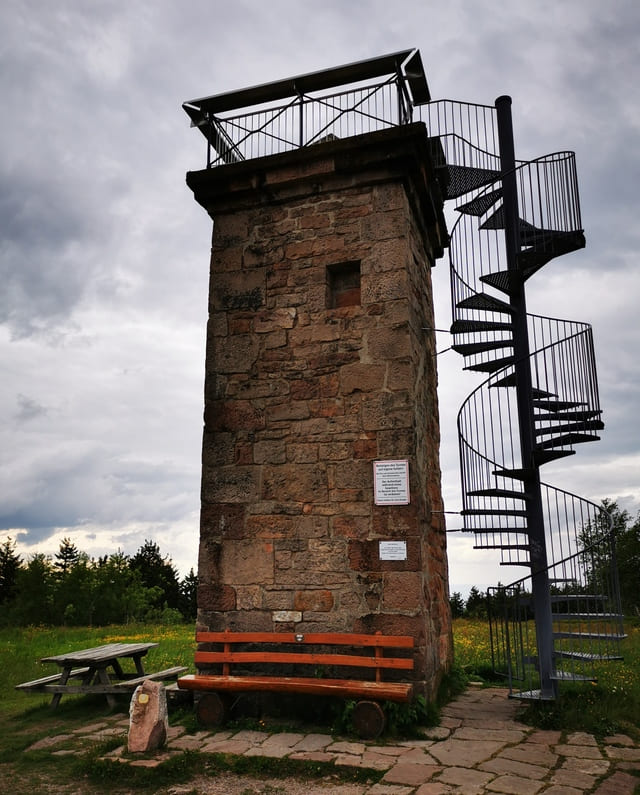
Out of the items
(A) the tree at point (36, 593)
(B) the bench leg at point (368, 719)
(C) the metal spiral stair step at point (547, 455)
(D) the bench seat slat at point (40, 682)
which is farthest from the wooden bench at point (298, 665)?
(A) the tree at point (36, 593)

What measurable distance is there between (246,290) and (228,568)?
2752mm

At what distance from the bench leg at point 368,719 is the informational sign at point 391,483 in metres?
1.62

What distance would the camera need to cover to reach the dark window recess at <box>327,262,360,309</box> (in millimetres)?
6535

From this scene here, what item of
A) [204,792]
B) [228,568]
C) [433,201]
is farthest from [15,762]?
[433,201]

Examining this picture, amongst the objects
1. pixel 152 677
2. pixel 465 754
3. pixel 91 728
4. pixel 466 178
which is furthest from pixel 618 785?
pixel 466 178

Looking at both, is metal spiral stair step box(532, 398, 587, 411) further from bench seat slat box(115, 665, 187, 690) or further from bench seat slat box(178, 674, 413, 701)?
bench seat slat box(115, 665, 187, 690)

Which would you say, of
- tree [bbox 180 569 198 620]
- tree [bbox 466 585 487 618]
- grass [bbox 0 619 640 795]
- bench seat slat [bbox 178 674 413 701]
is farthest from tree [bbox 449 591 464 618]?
tree [bbox 180 569 198 620]

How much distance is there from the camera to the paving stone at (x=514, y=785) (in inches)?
150

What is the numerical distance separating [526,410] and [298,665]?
3.20 metres

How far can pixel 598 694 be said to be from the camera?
18.8ft

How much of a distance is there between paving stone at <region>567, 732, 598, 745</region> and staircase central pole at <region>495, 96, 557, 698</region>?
2.13ft

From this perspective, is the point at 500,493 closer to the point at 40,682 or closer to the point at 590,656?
the point at 590,656

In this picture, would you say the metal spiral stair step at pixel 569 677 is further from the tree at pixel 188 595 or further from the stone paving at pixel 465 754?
the tree at pixel 188 595

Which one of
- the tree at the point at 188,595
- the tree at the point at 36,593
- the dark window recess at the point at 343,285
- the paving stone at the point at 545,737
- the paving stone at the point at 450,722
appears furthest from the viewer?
the tree at the point at 188,595
